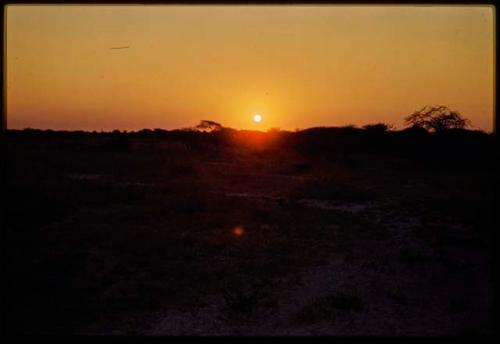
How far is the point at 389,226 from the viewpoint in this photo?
1462cm

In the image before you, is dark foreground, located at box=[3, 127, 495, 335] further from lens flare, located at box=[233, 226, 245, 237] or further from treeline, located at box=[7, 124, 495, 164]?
treeline, located at box=[7, 124, 495, 164]

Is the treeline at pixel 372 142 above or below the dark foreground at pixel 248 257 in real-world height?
above

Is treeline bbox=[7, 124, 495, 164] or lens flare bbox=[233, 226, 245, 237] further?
treeline bbox=[7, 124, 495, 164]

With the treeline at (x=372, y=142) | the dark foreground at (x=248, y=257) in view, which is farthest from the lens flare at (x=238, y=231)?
the treeline at (x=372, y=142)

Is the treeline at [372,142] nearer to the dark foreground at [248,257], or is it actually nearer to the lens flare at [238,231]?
the dark foreground at [248,257]

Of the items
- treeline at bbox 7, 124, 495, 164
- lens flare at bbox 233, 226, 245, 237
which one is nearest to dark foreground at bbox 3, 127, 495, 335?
lens flare at bbox 233, 226, 245, 237

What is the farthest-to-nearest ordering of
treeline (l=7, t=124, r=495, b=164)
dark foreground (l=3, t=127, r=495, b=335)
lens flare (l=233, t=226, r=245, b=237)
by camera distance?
treeline (l=7, t=124, r=495, b=164)
lens flare (l=233, t=226, r=245, b=237)
dark foreground (l=3, t=127, r=495, b=335)

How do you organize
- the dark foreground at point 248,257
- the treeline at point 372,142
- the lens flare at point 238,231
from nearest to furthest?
the dark foreground at point 248,257 → the lens flare at point 238,231 → the treeline at point 372,142

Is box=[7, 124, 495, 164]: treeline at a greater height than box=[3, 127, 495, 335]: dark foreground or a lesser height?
greater

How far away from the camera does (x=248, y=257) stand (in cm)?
1138

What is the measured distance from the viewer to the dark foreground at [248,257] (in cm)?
814

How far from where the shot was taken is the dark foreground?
26.7 feet

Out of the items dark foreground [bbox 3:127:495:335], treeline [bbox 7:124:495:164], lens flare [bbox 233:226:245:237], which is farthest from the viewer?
treeline [bbox 7:124:495:164]

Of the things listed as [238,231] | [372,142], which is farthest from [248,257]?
[372,142]
